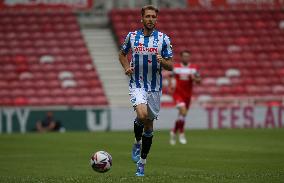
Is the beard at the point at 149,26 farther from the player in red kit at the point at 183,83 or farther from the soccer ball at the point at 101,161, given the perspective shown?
the player in red kit at the point at 183,83

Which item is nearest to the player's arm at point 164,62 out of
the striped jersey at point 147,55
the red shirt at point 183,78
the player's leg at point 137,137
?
the striped jersey at point 147,55

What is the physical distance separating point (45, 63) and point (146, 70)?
21.2 metres

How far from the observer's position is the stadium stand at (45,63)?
3130cm

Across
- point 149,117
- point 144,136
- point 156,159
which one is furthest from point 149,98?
point 156,159

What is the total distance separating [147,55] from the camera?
40.3 ft

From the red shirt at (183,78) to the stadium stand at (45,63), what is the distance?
9.38m

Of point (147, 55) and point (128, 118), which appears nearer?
point (147, 55)

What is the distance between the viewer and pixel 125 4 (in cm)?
3641

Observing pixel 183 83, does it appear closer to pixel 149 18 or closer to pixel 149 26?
pixel 149 26

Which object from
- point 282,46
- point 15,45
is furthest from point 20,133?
point 282,46

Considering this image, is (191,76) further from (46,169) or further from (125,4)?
(125,4)

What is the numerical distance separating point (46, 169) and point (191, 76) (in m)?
8.71

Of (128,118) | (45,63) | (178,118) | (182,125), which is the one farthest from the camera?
(45,63)

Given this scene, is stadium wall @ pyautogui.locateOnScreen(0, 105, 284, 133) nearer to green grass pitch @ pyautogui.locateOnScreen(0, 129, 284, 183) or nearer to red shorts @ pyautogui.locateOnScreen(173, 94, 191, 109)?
green grass pitch @ pyautogui.locateOnScreen(0, 129, 284, 183)
